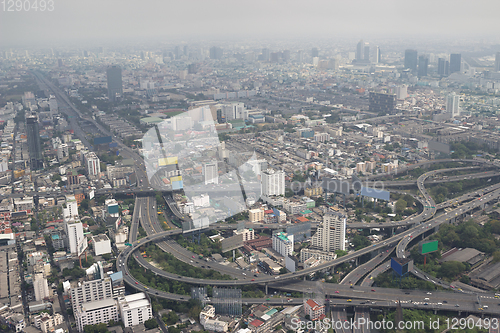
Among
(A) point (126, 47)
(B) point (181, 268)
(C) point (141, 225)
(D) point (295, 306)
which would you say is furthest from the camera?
(A) point (126, 47)

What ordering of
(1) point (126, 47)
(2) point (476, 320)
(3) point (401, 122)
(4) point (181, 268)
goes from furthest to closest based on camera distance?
1. (1) point (126, 47)
2. (3) point (401, 122)
3. (4) point (181, 268)
4. (2) point (476, 320)

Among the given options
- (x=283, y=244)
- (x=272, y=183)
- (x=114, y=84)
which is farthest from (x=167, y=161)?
(x=114, y=84)

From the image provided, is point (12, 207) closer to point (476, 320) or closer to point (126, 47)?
point (476, 320)

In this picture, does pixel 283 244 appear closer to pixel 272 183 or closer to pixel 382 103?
pixel 272 183

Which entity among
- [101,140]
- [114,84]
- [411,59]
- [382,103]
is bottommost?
[101,140]

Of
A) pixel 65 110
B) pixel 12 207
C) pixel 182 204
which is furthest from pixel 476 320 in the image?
pixel 65 110

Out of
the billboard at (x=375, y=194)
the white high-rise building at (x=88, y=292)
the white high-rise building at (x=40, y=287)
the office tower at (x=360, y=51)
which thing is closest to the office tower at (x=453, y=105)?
the billboard at (x=375, y=194)

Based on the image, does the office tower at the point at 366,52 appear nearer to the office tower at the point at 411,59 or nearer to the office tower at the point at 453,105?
the office tower at the point at 411,59
